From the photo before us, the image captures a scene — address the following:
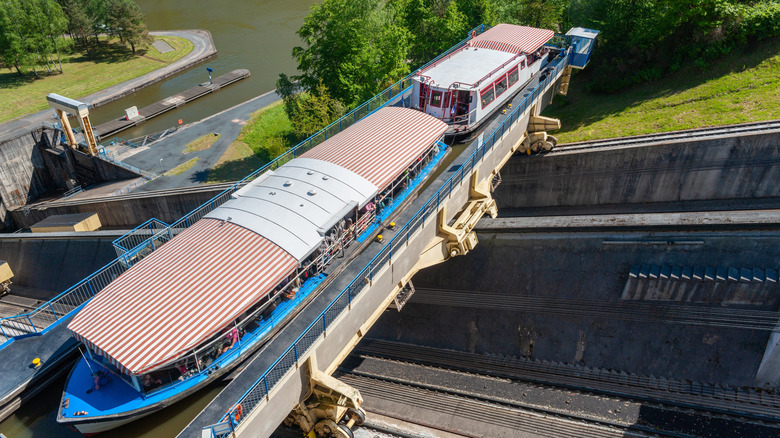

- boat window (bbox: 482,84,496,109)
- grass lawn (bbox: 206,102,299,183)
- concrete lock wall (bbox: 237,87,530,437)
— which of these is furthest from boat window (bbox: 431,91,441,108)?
grass lawn (bbox: 206,102,299,183)

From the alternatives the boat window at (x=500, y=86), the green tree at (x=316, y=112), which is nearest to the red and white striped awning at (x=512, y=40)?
the boat window at (x=500, y=86)

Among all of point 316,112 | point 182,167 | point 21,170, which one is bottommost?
point 21,170

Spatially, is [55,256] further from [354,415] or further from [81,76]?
[81,76]

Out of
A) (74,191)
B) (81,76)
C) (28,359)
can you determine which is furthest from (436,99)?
(81,76)

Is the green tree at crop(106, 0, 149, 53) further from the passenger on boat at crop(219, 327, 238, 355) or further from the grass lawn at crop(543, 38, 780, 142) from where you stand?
the passenger on boat at crop(219, 327, 238, 355)

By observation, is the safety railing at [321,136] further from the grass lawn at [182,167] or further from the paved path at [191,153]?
the grass lawn at [182,167]

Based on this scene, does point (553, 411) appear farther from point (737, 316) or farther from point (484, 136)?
point (484, 136)

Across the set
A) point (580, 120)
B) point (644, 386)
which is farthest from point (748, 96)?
point (644, 386)
